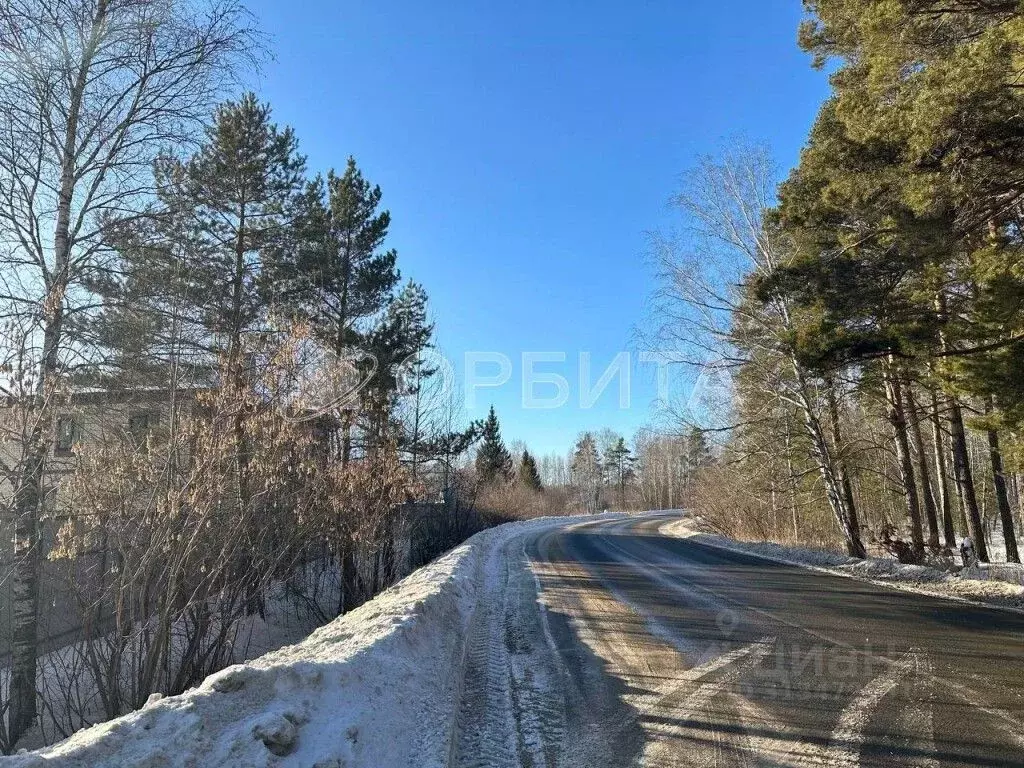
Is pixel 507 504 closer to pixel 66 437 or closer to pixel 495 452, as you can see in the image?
pixel 495 452

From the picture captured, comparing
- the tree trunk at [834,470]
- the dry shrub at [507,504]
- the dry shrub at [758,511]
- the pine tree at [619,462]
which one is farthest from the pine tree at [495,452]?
the pine tree at [619,462]

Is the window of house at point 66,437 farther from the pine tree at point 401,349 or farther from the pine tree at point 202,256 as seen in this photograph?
the pine tree at point 401,349

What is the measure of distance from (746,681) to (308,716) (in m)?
3.67

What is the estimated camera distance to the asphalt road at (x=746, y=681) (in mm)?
3969

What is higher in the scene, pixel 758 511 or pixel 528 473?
pixel 528 473

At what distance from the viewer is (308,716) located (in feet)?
12.0

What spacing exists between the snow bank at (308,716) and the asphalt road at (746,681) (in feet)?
1.29

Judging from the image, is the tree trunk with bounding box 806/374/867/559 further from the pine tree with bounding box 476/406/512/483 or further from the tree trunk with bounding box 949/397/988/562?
the pine tree with bounding box 476/406/512/483

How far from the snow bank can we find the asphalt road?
0.39 meters

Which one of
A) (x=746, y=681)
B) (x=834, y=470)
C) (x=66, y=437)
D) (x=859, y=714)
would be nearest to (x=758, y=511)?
(x=834, y=470)

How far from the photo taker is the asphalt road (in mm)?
3969

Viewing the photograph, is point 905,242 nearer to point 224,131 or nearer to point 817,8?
point 817,8

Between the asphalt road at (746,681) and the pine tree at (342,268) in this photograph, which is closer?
the asphalt road at (746,681)

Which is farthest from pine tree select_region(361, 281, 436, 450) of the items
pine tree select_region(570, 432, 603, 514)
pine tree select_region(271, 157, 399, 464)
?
pine tree select_region(570, 432, 603, 514)
